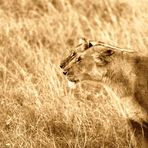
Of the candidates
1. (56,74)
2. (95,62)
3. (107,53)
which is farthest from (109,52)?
(56,74)

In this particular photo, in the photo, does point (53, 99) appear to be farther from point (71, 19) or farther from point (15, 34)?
point (71, 19)

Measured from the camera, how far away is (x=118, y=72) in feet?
16.2

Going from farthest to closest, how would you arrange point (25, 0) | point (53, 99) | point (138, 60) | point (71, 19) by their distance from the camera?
point (25, 0) → point (71, 19) → point (53, 99) → point (138, 60)

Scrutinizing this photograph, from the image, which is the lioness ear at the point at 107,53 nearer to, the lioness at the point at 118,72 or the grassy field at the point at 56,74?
the lioness at the point at 118,72

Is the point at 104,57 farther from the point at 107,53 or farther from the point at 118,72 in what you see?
the point at 118,72

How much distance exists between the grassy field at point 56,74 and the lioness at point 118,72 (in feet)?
0.89

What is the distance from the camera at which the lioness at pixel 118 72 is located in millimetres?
4789

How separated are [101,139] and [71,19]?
10.6ft

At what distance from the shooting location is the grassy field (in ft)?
17.5

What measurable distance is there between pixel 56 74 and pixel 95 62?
1.52 metres

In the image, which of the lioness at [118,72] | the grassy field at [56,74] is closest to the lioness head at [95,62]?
the lioness at [118,72]

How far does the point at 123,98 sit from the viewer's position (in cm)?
490

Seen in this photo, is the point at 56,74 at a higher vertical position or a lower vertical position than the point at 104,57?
lower

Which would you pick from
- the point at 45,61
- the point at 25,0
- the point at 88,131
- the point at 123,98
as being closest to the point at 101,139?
the point at 88,131
